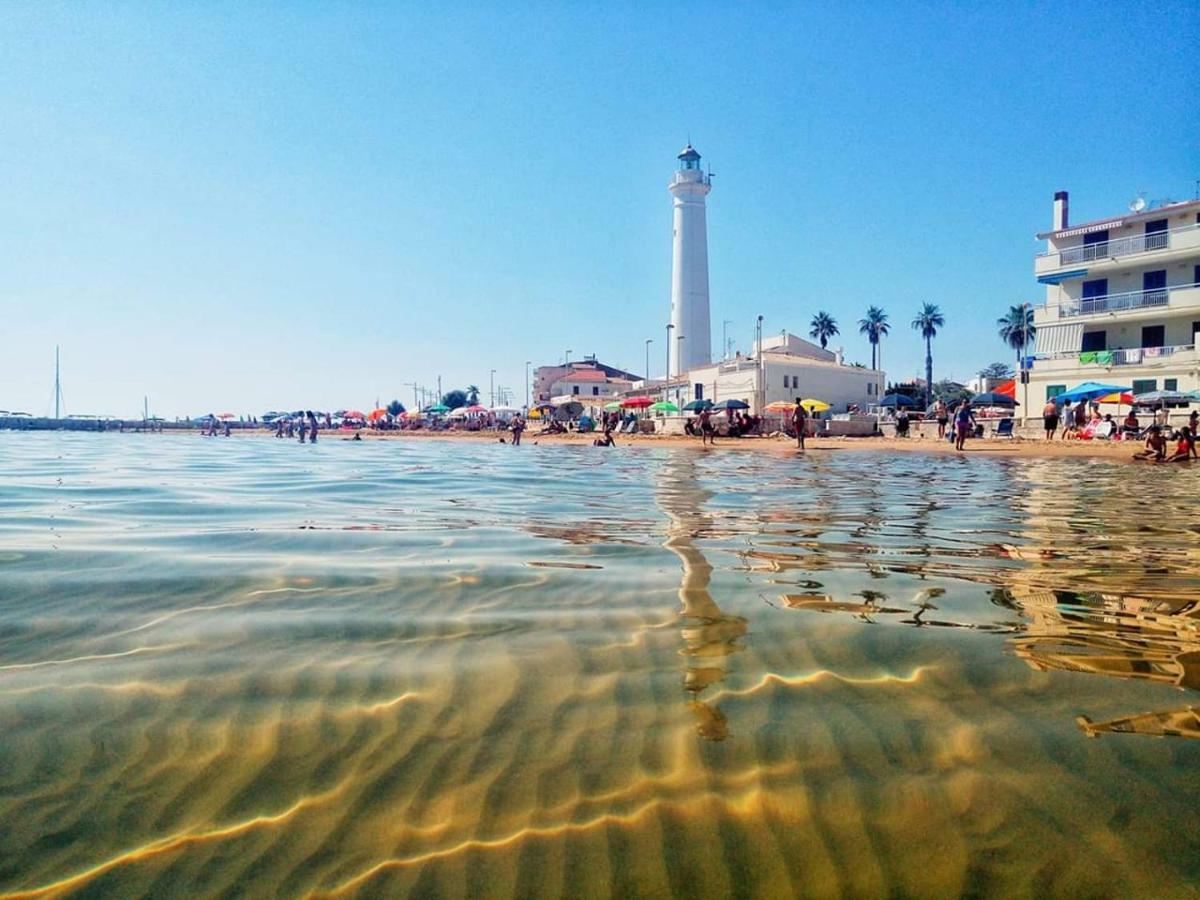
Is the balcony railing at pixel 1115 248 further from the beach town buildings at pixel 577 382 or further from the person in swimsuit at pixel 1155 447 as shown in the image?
the beach town buildings at pixel 577 382

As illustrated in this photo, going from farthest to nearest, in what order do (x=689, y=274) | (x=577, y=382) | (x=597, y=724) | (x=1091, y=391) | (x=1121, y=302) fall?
1. (x=577, y=382)
2. (x=689, y=274)
3. (x=1121, y=302)
4. (x=1091, y=391)
5. (x=597, y=724)

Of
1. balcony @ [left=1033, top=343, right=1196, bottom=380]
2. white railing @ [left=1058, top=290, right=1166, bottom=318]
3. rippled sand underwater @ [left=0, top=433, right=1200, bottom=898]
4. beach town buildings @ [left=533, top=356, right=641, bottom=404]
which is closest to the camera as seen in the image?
rippled sand underwater @ [left=0, top=433, right=1200, bottom=898]

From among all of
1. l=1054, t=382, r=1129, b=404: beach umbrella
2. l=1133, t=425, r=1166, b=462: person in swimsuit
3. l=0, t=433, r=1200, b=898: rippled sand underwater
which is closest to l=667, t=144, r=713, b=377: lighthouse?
l=1054, t=382, r=1129, b=404: beach umbrella

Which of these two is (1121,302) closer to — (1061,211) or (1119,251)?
(1119,251)

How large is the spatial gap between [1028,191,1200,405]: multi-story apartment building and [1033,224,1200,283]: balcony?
0.04m

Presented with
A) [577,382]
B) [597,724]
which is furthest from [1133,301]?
[577,382]

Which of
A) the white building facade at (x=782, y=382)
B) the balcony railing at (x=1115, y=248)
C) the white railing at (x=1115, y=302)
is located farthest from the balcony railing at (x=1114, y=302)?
the white building facade at (x=782, y=382)

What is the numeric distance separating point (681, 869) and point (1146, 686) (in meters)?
1.80

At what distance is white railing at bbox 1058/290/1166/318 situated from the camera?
33.1 meters

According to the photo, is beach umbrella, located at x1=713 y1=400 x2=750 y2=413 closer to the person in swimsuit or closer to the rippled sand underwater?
the person in swimsuit

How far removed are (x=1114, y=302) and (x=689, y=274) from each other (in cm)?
3610

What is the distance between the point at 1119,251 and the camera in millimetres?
34656

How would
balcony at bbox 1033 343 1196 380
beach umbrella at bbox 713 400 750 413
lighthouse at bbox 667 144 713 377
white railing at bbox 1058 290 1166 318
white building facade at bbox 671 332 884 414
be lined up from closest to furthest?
balcony at bbox 1033 343 1196 380
white railing at bbox 1058 290 1166 318
beach umbrella at bbox 713 400 750 413
white building facade at bbox 671 332 884 414
lighthouse at bbox 667 144 713 377

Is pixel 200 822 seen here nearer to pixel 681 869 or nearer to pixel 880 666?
pixel 681 869
